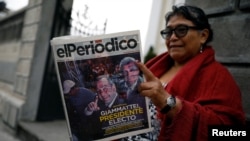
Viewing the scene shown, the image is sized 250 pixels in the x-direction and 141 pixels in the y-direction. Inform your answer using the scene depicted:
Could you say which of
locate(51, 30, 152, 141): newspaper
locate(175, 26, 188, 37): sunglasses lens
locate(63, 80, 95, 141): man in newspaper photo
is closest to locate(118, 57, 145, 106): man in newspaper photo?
locate(51, 30, 152, 141): newspaper

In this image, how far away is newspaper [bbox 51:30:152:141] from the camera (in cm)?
136

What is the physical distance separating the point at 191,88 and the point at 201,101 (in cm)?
10

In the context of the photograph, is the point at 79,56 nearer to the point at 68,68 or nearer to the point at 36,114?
the point at 68,68

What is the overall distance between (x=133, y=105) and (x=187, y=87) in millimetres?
274

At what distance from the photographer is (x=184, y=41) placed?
1.65 meters

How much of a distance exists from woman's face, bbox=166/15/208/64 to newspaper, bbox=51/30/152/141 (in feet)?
1.19

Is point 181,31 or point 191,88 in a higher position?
point 181,31

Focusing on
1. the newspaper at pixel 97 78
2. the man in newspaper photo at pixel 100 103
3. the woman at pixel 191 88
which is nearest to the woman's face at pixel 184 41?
the woman at pixel 191 88

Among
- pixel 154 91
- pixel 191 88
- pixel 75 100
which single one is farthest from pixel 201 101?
pixel 75 100

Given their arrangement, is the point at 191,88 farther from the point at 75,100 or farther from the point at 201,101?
the point at 75,100

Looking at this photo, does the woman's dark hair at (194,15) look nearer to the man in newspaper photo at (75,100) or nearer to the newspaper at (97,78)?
the newspaper at (97,78)

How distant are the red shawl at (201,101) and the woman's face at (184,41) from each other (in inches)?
3.1

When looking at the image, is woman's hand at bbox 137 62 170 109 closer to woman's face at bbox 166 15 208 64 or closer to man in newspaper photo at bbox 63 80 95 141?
man in newspaper photo at bbox 63 80 95 141

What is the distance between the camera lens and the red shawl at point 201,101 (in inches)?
51.8
